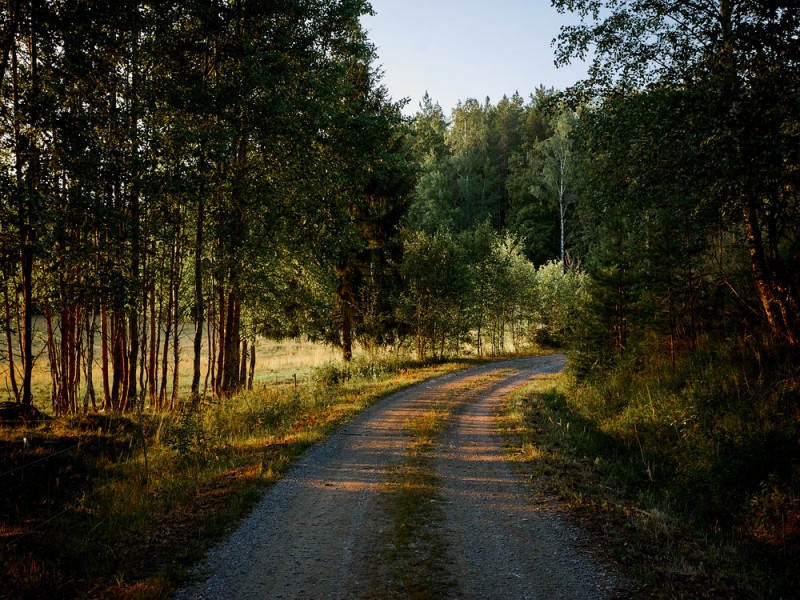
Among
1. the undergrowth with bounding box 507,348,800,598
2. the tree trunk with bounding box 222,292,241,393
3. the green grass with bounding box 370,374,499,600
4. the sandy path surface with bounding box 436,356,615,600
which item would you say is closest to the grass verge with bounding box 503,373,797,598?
the undergrowth with bounding box 507,348,800,598

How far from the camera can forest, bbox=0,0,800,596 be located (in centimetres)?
782

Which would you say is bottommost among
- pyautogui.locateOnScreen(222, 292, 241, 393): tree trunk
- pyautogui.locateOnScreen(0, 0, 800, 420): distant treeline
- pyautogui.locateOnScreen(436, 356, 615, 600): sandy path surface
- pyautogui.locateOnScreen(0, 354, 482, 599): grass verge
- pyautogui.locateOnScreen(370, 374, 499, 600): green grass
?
pyautogui.locateOnScreen(436, 356, 615, 600): sandy path surface

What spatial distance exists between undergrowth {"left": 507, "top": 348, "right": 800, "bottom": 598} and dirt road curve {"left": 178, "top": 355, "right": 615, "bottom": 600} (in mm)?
748

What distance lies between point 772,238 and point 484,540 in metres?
8.23

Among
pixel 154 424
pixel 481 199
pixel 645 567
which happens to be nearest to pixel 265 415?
pixel 154 424

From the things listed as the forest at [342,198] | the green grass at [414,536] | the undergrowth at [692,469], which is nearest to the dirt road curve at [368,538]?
the green grass at [414,536]

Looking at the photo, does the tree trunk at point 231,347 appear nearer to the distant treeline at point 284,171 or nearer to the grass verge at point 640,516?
the distant treeline at point 284,171

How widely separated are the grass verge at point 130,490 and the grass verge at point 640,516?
203 inches

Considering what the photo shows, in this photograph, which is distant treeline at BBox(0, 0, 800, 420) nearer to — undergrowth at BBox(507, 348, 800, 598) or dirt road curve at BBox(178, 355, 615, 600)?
undergrowth at BBox(507, 348, 800, 598)

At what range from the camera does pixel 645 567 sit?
5.27 meters

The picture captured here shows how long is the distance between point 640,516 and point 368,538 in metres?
4.06

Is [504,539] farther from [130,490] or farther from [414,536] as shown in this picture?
[130,490]

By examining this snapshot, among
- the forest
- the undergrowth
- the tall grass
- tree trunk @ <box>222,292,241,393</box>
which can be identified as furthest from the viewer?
the tall grass

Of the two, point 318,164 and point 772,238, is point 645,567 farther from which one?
point 318,164
